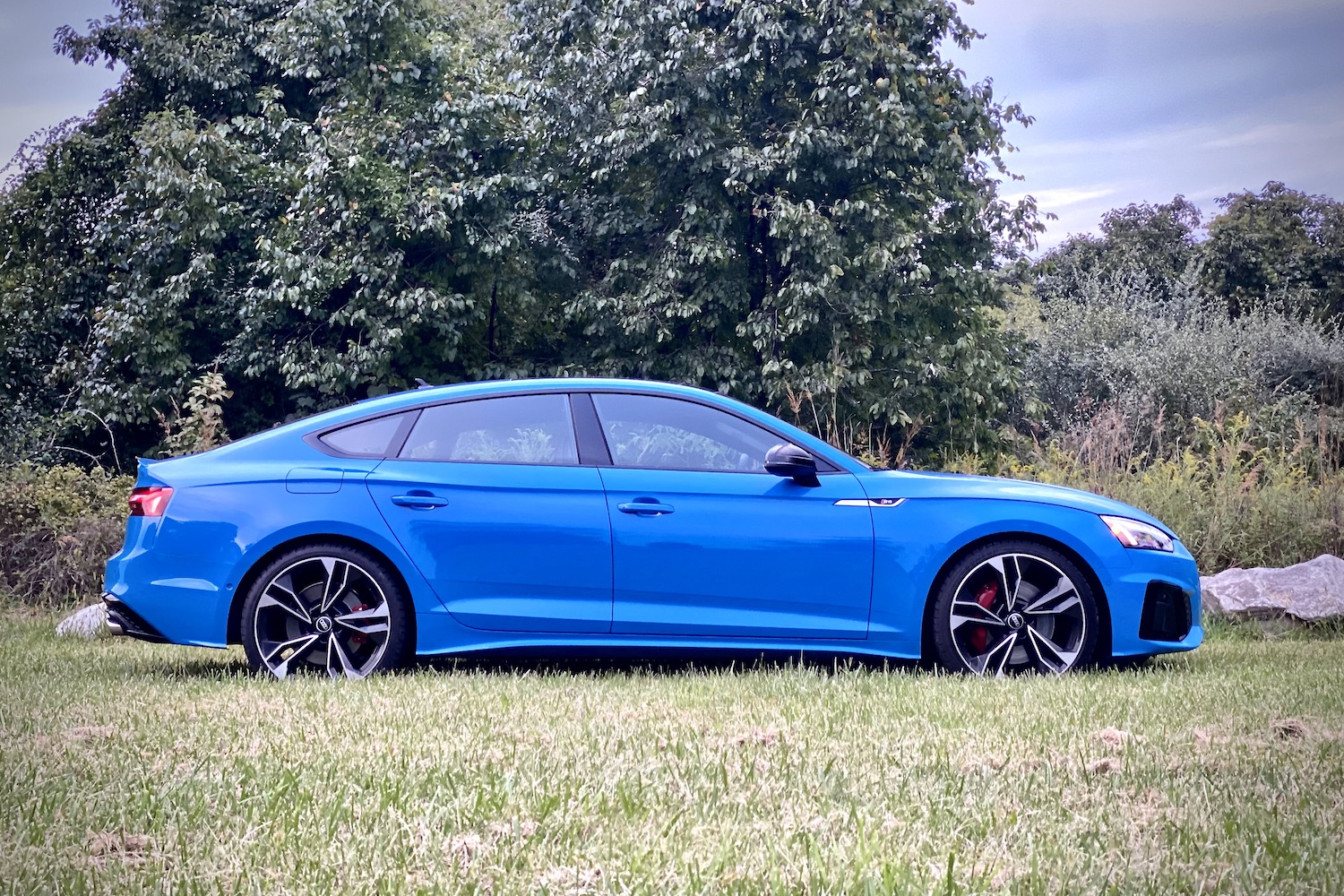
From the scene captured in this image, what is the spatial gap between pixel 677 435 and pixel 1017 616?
1.85 m

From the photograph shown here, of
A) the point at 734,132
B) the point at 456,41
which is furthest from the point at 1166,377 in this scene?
the point at 456,41

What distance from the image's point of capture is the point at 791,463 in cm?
564

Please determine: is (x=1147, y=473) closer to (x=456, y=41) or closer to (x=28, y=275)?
(x=456, y=41)

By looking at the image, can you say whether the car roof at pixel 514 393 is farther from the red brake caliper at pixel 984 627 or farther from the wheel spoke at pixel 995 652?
the wheel spoke at pixel 995 652

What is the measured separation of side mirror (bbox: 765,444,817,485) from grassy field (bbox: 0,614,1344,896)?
3.25 ft

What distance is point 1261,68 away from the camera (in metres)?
16.2

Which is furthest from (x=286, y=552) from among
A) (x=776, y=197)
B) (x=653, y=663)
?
(x=776, y=197)

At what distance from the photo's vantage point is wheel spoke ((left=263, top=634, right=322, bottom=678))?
5641mm

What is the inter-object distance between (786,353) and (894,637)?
13307mm

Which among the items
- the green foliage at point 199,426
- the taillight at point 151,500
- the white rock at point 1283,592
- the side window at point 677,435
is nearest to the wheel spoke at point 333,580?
the taillight at point 151,500

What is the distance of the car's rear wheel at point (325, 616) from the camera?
5.62m

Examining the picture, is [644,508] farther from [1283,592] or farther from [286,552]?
[1283,592]

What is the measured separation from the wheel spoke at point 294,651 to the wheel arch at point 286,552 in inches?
6.8

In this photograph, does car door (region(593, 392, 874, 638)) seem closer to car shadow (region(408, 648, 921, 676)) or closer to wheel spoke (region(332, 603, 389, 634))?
car shadow (region(408, 648, 921, 676))
